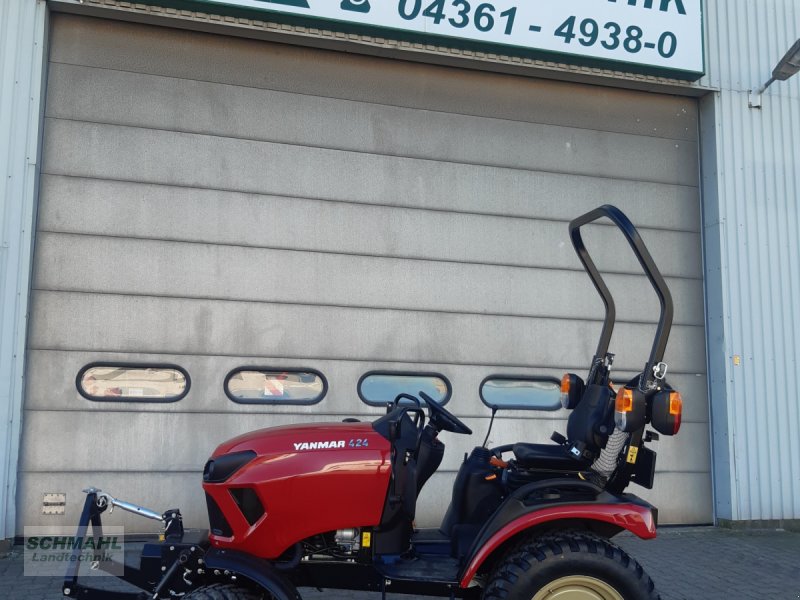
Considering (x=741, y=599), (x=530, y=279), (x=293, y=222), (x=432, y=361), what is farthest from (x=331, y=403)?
(x=741, y=599)

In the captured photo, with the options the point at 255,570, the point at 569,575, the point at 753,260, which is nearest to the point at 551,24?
the point at 753,260

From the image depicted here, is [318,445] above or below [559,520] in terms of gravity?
above

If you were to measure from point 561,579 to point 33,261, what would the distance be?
454 cm

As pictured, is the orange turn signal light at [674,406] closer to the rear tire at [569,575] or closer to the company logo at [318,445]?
the rear tire at [569,575]

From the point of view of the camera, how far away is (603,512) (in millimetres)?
3162

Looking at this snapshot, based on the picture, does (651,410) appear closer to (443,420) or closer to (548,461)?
(548,461)

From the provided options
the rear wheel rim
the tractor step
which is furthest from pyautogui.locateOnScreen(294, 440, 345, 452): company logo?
the rear wheel rim

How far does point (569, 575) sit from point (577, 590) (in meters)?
0.09

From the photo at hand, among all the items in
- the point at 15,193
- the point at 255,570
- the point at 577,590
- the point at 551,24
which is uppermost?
the point at 551,24

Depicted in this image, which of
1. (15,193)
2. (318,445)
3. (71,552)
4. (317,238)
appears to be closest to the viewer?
(318,445)

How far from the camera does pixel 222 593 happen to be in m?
2.96

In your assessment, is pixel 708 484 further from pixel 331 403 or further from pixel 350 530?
pixel 350 530

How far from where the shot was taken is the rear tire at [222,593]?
294 centimetres

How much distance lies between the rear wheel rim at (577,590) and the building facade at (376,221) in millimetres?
3114
